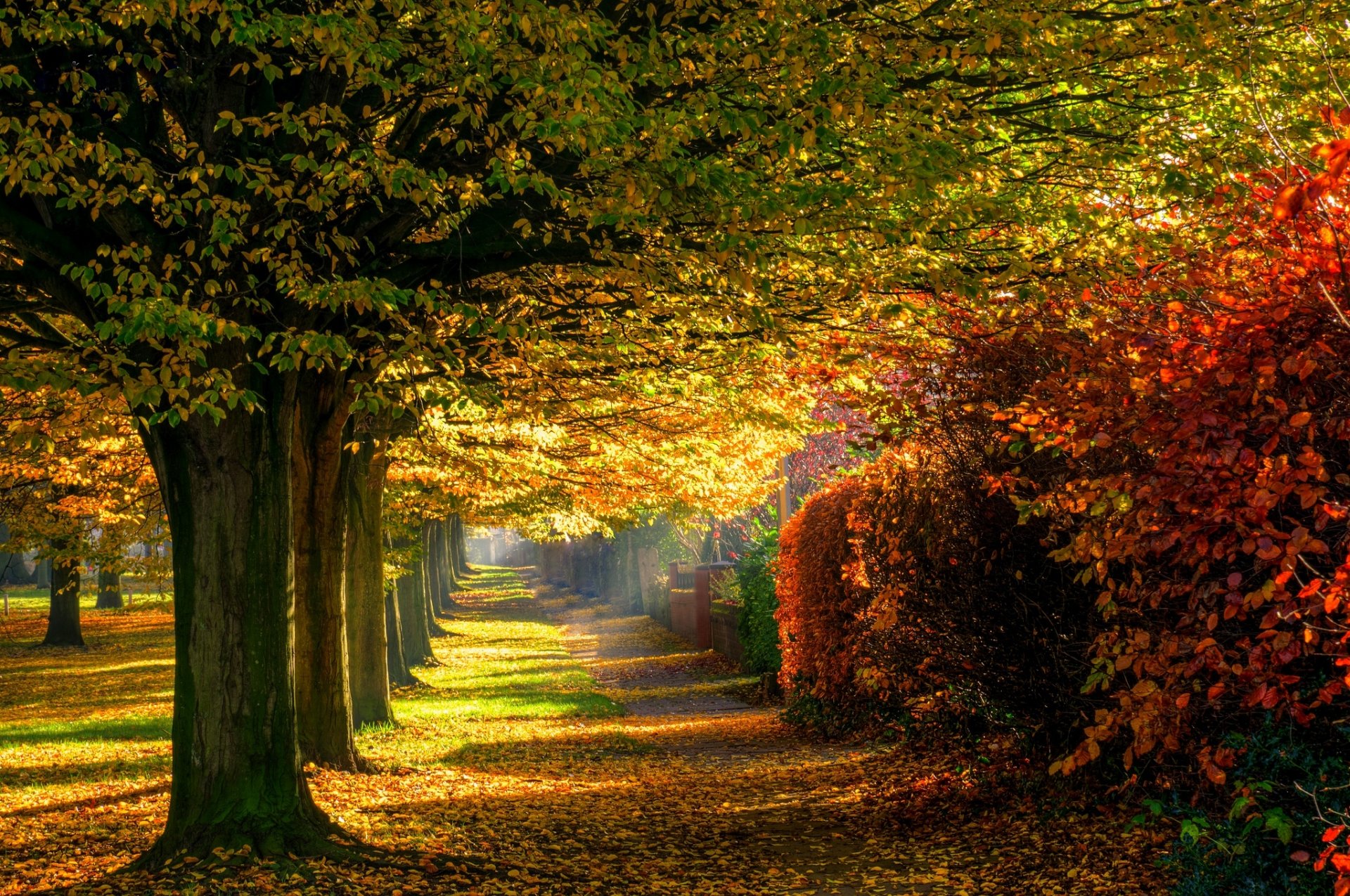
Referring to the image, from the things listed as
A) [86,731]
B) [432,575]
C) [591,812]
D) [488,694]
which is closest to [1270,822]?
[591,812]

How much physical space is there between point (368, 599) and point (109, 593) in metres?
35.7

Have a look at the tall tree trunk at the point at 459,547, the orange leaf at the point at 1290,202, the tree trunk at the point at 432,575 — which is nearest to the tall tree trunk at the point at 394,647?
the tree trunk at the point at 432,575

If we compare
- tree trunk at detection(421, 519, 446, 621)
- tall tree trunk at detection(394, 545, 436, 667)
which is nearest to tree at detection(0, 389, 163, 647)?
tall tree trunk at detection(394, 545, 436, 667)

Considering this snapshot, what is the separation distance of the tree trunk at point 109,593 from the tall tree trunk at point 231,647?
124 feet

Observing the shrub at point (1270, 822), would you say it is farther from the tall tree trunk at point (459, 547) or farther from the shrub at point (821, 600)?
the tall tree trunk at point (459, 547)

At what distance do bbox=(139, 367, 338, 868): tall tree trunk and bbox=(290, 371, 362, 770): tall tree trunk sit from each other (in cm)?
198

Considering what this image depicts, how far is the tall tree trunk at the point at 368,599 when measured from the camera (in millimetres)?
15867

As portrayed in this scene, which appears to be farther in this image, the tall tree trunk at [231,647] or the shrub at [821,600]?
the shrub at [821,600]

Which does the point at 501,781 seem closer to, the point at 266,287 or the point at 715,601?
the point at 266,287

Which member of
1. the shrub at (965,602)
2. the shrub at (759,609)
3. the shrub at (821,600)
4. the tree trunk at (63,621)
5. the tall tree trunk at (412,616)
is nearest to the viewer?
the shrub at (965,602)

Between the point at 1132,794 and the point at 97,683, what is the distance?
22776 millimetres

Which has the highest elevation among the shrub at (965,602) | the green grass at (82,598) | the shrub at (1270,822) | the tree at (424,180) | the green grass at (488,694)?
the tree at (424,180)

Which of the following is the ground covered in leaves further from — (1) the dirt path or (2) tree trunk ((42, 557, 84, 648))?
(2) tree trunk ((42, 557, 84, 648))

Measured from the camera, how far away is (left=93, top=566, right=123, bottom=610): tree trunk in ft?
145
